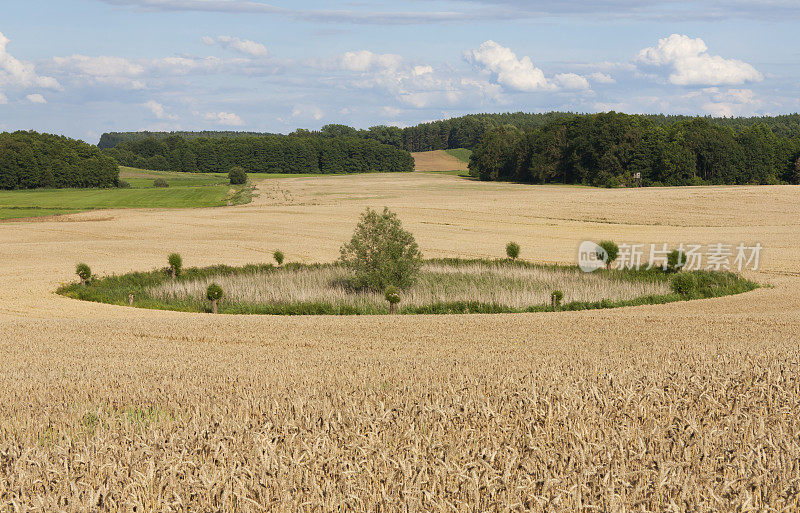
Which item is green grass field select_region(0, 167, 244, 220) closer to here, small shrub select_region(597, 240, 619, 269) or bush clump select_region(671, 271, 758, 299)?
small shrub select_region(597, 240, 619, 269)

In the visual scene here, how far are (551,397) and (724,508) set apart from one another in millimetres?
2544

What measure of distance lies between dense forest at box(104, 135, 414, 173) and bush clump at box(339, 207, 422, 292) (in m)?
138

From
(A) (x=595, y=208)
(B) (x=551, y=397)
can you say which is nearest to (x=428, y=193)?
(A) (x=595, y=208)

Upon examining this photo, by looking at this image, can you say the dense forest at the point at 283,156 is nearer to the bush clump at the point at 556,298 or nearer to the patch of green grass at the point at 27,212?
the patch of green grass at the point at 27,212

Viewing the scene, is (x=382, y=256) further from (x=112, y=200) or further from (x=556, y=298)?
(x=112, y=200)

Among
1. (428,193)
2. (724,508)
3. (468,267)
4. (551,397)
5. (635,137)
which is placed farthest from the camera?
(635,137)

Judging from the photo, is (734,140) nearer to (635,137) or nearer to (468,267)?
(635,137)

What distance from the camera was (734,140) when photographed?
11062 cm

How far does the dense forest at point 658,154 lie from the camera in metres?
107

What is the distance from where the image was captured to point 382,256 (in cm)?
3003

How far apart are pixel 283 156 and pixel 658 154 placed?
294 ft

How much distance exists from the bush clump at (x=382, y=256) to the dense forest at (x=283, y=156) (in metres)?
138

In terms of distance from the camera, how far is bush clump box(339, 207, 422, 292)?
2966 cm

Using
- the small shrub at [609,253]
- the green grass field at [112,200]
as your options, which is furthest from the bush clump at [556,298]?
the green grass field at [112,200]
